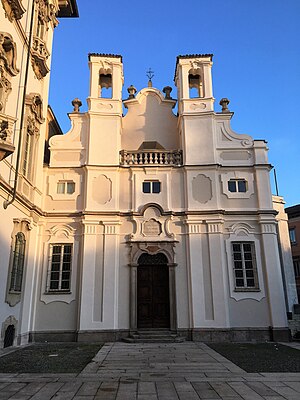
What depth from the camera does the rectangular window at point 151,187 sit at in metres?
14.8

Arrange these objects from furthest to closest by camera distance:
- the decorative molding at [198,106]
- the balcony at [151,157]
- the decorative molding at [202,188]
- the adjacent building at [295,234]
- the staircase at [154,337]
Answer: the adjacent building at [295,234], the decorative molding at [198,106], the balcony at [151,157], the decorative molding at [202,188], the staircase at [154,337]

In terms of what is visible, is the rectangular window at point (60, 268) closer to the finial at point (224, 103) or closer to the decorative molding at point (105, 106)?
the decorative molding at point (105, 106)

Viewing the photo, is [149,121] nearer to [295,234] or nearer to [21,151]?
[21,151]

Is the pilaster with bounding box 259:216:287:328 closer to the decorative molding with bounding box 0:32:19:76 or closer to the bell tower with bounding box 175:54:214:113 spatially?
the bell tower with bounding box 175:54:214:113

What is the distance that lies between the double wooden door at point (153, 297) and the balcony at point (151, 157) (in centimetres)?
442

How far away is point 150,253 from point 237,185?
4.70 m

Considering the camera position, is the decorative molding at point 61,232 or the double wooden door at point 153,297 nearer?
the double wooden door at point 153,297

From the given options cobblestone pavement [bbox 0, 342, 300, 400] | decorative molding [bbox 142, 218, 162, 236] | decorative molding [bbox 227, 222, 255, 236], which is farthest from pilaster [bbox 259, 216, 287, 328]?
cobblestone pavement [bbox 0, 342, 300, 400]

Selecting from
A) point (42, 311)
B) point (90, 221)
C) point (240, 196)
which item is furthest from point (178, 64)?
point (42, 311)

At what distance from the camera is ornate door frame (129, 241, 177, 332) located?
1320 centimetres

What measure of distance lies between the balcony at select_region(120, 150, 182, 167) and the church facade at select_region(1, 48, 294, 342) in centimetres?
5

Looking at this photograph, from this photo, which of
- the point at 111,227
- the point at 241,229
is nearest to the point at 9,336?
the point at 111,227

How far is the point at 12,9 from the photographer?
11.1m

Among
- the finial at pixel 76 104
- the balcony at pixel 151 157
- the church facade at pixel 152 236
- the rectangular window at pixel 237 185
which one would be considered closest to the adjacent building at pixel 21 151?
the church facade at pixel 152 236
